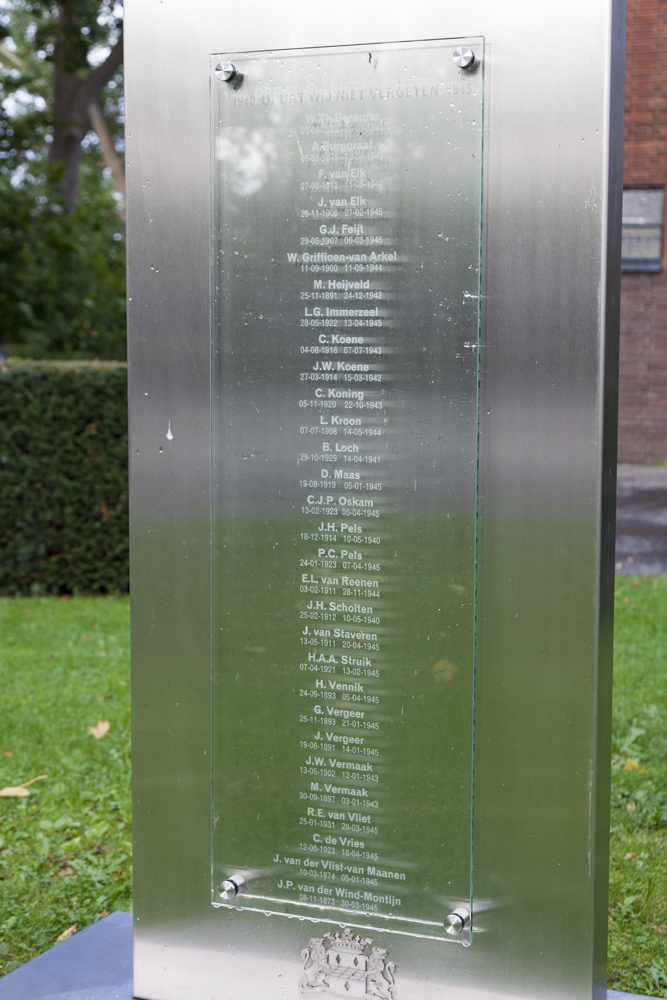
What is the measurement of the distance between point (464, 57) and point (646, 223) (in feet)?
28.9

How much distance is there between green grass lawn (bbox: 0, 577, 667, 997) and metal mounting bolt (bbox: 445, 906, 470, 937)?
922 mm

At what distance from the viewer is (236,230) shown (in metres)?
2.42

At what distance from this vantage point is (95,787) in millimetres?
4379

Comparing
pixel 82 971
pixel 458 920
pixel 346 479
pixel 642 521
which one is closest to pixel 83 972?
pixel 82 971

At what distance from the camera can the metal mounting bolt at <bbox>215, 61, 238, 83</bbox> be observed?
2375mm

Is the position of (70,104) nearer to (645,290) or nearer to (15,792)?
(645,290)

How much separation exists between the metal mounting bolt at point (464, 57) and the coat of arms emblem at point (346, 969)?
1930mm

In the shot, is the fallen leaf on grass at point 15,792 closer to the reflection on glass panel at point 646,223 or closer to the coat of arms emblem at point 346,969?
the coat of arms emblem at point 346,969

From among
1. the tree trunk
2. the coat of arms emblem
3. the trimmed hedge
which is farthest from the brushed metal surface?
the tree trunk

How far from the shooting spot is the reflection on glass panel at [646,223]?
33.8 ft

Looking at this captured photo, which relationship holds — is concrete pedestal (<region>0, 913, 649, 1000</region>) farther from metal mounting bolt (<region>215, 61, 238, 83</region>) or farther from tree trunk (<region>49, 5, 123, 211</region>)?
tree trunk (<region>49, 5, 123, 211</region>)

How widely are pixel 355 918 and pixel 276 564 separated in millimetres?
839

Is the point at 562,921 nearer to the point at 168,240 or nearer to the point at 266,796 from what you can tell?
the point at 266,796

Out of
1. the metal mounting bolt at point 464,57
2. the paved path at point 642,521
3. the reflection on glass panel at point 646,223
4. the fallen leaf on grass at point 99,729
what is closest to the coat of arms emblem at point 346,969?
the metal mounting bolt at point 464,57
